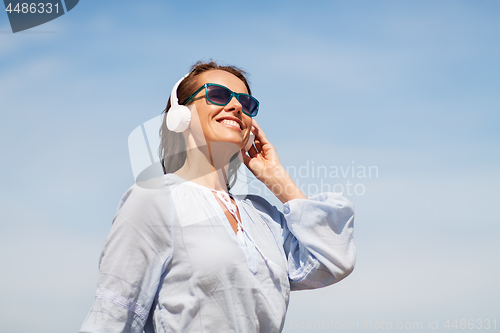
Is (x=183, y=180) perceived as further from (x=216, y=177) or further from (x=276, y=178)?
(x=276, y=178)

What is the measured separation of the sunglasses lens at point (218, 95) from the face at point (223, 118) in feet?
0.09

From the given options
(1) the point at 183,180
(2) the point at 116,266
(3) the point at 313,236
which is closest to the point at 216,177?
(1) the point at 183,180

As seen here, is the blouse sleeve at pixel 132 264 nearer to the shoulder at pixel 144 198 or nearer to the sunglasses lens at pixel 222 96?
the shoulder at pixel 144 198

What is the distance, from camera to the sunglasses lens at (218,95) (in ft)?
10.5

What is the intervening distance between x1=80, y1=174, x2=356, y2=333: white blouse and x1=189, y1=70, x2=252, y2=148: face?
0.37m

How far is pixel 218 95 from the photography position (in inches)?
126

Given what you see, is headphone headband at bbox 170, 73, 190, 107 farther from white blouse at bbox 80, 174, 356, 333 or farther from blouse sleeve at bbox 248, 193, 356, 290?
blouse sleeve at bbox 248, 193, 356, 290

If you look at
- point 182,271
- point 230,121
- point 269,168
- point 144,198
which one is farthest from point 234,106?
point 182,271

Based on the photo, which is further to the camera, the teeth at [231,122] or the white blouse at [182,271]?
the teeth at [231,122]

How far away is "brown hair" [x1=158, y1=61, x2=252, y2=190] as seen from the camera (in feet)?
11.0

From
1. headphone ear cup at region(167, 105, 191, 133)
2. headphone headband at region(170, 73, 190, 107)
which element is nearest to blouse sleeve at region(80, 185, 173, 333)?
headphone ear cup at region(167, 105, 191, 133)

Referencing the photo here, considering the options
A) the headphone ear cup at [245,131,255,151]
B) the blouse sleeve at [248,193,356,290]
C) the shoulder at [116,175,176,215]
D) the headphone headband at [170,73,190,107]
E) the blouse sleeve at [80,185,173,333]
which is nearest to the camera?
the blouse sleeve at [80,185,173,333]

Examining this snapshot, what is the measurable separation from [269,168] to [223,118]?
569 mm

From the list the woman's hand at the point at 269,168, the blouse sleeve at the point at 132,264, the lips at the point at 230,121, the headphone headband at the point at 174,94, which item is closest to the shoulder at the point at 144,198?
the blouse sleeve at the point at 132,264
